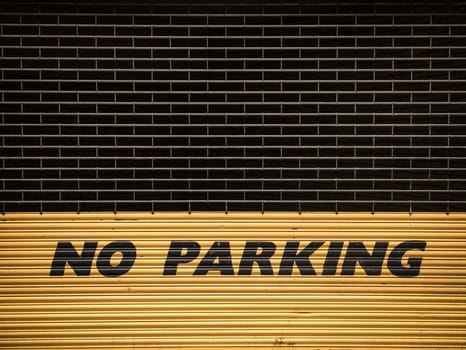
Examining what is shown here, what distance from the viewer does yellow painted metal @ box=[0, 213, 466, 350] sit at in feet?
16.8

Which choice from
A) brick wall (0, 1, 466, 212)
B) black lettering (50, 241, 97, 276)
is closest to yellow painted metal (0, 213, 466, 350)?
black lettering (50, 241, 97, 276)

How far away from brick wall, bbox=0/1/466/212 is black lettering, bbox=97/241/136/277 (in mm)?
313

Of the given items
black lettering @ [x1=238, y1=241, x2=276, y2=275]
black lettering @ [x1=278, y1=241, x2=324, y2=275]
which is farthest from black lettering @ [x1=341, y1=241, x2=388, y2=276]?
black lettering @ [x1=238, y1=241, x2=276, y2=275]

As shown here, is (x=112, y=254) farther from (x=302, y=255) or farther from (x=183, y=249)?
(x=302, y=255)

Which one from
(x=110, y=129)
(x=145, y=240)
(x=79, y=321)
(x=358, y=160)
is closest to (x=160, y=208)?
(x=145, y=240)

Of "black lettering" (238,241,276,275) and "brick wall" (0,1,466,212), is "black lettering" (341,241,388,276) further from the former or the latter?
"black lettering" (238,241,276,275)

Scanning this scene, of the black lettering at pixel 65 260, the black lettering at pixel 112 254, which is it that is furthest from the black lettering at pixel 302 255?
the black lettering at pixel 65 260

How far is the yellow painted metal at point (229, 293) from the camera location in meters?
5.11

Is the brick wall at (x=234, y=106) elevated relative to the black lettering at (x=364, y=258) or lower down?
elevated

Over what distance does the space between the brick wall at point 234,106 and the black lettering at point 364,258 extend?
1.04 feet

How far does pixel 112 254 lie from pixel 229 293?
40.0 inches

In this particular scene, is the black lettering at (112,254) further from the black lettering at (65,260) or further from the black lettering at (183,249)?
the black lettering at (183,249)

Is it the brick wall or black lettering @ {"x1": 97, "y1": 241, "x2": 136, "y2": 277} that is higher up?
the brick wall

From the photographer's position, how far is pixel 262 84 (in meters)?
5.10
